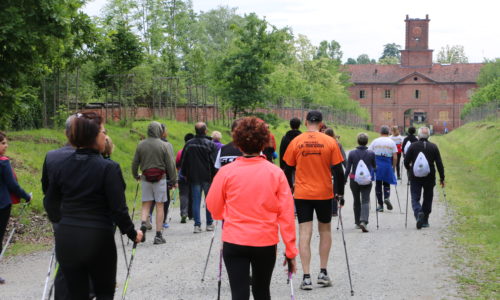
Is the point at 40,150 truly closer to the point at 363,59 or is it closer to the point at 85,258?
the point at 85,258

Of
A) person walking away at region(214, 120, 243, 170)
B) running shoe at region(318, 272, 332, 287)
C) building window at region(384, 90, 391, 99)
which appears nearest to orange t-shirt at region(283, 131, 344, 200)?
running shoe at region(318, 272, 332, 287)

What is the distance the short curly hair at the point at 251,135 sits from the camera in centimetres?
536

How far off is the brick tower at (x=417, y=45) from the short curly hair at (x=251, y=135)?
114295 mm

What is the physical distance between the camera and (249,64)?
27766 millimetres

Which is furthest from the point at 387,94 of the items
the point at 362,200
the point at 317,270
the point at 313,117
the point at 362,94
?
the point at 313,117

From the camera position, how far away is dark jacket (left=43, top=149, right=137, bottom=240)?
193 inches

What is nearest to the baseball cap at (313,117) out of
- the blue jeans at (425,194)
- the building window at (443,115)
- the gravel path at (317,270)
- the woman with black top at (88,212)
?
the gravel path at (317,270)

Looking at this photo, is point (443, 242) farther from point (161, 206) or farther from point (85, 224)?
point (85, 224)

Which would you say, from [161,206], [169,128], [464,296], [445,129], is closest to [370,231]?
[161,206]

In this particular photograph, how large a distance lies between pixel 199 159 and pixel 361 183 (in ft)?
10.0

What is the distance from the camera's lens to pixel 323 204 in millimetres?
8078

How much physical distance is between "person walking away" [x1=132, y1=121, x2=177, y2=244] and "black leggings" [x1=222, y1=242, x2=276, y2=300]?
6.27m

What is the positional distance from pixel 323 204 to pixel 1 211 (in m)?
4.01

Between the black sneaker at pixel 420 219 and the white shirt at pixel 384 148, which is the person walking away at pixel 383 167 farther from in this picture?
the black sneaker at pixel 420 219
